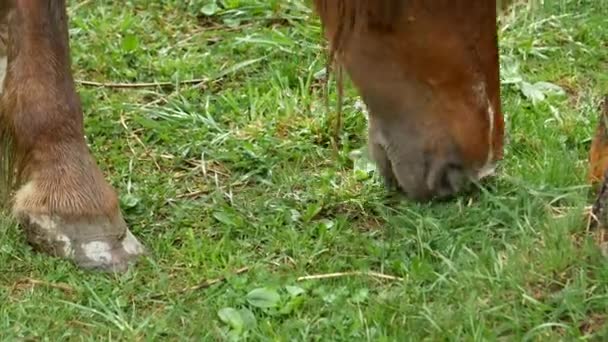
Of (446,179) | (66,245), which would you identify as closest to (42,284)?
(66,245)

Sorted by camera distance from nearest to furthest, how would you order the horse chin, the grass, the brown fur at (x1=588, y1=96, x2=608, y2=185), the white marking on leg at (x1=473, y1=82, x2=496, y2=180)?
the grass < the white marking on leg at (x1=473, y1=82, x2=496, y2=180) < the horse chin < the brown fur at (x1=588, y1=96, x2=608, y2=185)

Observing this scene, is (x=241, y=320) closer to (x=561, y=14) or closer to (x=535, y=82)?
(x=535, y=82)

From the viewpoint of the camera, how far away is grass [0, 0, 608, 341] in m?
2.49

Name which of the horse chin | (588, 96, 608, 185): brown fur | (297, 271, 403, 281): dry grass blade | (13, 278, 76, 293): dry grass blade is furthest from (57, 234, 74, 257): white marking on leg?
(588, 96, 608, 185): brown fur

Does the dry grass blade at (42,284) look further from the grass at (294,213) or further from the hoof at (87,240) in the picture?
the hoof at (87,240)

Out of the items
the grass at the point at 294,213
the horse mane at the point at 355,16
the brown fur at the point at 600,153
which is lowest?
the grass at the point at 294,213

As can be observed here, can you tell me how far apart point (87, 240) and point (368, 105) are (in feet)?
2.47

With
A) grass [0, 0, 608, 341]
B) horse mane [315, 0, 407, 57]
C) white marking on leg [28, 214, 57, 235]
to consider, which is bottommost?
grass [0, 0, 608, 341]

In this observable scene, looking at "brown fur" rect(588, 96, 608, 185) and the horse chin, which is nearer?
the horse chin

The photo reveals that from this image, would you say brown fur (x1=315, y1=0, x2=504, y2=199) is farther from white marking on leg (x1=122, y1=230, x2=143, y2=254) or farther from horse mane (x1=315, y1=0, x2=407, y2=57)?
white marking on leg (x1=122, y1=230, x2=143, y2=254)

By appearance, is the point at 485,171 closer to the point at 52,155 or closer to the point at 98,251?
the point at 98,251

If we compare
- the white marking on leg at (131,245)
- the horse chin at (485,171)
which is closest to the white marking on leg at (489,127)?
the horse chin at (485,171)

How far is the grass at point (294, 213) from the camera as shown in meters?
2.49

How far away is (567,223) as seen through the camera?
2.64 metres
